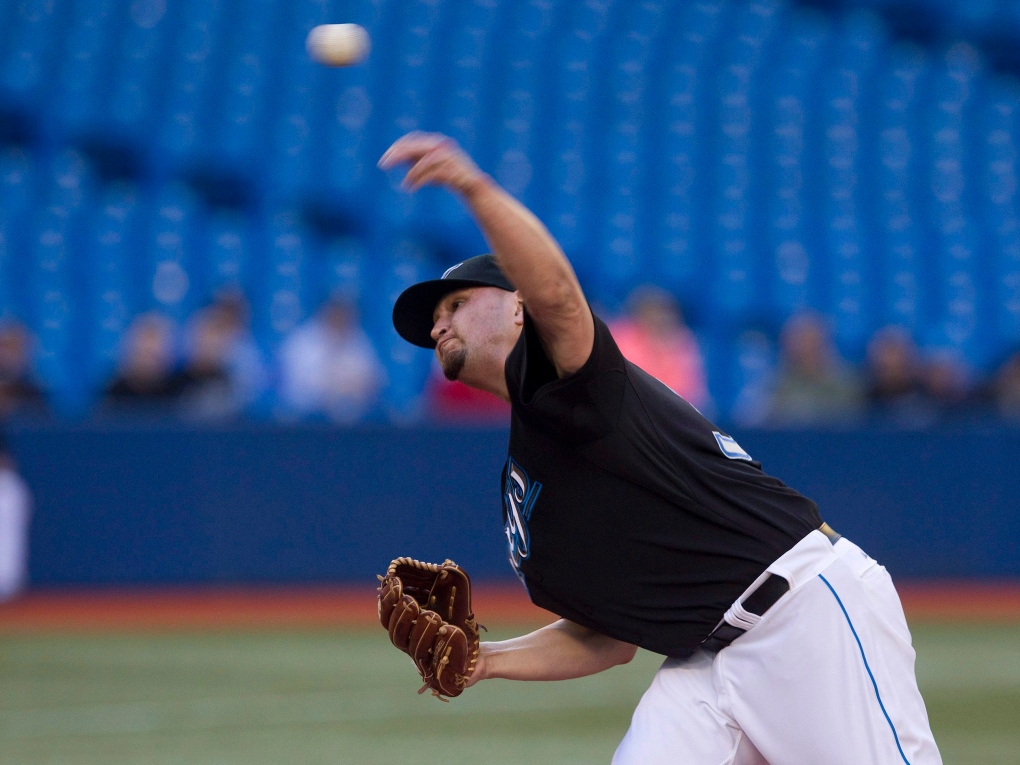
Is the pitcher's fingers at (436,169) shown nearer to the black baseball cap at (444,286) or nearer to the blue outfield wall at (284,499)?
the black baseball cap at (444,286)

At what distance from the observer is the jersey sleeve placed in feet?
10.1

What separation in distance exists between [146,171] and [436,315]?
10.6m

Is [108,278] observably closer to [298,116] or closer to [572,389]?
[298,116]

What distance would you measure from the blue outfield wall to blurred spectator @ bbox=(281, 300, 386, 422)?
0.40 metres

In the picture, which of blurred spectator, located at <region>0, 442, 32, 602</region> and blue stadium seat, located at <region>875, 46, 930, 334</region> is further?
blue stadium seat, located at <region>875, 46, 930, 334</region>

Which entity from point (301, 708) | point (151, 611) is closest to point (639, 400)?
point (301, 708)

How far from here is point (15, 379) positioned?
10375mm

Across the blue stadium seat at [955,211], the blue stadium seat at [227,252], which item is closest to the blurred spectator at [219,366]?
the blue stadium seat at [227,252]

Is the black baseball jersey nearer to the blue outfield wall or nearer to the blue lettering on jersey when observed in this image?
the blue lettering on jersey

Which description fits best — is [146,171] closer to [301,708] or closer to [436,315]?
[301,708]

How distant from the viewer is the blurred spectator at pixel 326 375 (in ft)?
36.0

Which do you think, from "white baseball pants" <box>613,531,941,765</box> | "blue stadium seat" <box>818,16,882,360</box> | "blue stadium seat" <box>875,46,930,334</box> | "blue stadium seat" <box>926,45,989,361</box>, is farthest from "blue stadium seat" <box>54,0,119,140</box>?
"white baseball pants" <box>613,531,941,765</box>

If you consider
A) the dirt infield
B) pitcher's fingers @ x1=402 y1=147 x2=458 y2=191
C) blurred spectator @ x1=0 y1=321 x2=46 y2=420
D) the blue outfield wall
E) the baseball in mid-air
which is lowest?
the dirt infield

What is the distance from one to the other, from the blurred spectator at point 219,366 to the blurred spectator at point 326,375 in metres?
0.40
